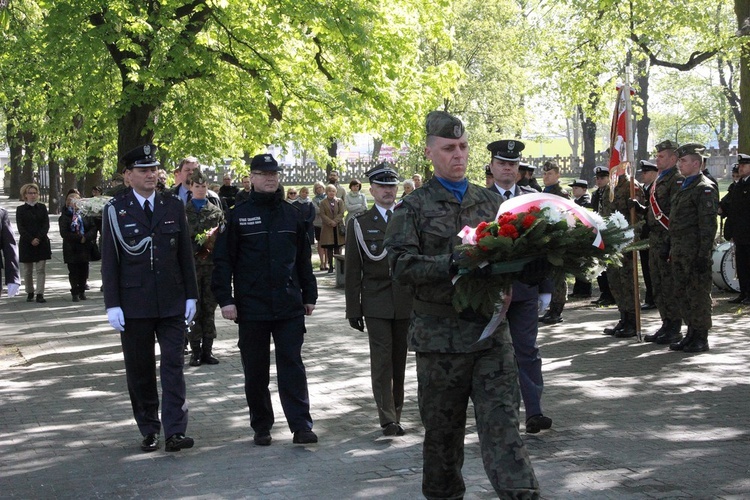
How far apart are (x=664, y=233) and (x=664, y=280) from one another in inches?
23.8

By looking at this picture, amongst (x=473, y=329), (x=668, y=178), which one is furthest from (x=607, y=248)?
(x=668, y=178)

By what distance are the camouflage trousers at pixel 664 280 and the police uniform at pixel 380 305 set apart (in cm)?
513

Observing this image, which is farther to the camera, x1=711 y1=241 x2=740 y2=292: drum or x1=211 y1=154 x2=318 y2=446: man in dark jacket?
x1=711 y1=241 x2=740 y2=292: drum

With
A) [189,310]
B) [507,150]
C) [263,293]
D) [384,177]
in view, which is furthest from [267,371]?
[507,150]

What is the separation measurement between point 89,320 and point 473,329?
11742 mm

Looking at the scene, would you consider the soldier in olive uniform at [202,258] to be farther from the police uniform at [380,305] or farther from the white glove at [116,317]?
the white glove at [116,317]

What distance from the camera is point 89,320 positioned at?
16.1 meters

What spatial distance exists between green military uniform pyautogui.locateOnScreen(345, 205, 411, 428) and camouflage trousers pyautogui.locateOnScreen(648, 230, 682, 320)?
512cm

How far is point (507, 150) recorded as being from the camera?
8664 mm

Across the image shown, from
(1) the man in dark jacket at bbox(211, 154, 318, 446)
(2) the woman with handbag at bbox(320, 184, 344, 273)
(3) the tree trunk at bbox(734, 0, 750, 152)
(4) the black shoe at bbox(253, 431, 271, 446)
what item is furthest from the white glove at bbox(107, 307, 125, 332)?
(2) the woman with handbag at bbox(320, 184, 344, 273)

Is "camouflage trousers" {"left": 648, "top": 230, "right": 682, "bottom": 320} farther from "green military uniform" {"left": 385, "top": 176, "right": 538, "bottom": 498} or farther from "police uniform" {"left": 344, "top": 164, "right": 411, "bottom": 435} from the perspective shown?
"green military uniform" {"left": 385, "top": 176, "right": 538, "bottom": 498}

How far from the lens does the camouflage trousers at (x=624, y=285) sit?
1332 centimetres

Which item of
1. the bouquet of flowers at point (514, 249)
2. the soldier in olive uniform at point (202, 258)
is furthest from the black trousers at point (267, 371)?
the bouquet of flowers at point (514, 249)

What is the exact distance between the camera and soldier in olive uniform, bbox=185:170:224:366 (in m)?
11.4
